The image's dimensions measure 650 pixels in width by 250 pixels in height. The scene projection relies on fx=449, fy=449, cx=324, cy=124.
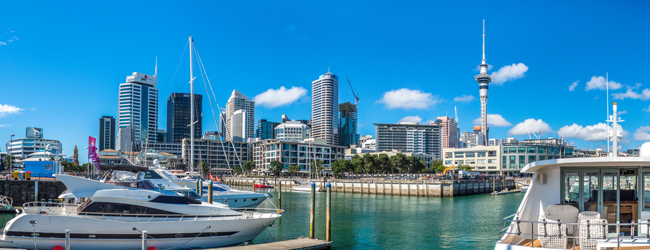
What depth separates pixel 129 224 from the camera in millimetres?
21281

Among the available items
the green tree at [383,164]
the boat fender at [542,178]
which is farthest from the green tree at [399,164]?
the boat fender at [542,178]

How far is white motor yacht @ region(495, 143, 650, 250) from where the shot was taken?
1252cm

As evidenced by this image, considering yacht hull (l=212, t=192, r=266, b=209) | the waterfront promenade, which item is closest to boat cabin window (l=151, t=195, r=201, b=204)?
yacht hull (l=212, t=192, r=266, b=209)

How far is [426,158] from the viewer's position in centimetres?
19812

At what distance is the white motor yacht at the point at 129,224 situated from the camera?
2036cm

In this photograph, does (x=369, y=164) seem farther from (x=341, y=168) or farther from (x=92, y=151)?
(x=92, y=151)

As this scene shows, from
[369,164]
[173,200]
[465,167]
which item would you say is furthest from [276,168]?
[173,200]

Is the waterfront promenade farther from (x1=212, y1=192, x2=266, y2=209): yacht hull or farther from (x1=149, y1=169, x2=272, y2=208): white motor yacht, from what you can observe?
(x1=149, y1=169, x2=272, y2=208): white motor yacht

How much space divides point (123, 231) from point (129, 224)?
413 mm

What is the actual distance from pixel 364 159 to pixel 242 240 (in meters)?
100.0

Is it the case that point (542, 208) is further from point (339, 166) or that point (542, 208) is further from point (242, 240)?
point (339, 166)

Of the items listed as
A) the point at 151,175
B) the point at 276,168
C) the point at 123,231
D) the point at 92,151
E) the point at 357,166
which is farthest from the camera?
the point at 276,168

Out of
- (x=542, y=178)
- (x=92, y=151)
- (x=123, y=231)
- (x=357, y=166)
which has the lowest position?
(x=357, y=166)

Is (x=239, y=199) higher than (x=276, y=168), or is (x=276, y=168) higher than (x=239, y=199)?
(x=239, y=199)
